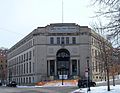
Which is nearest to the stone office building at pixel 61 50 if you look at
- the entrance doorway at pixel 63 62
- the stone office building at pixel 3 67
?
the entrance doorway at pixel 63 62

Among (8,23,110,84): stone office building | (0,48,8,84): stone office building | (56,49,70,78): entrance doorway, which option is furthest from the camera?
(0,48,8,84): stone office building

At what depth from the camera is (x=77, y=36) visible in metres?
108

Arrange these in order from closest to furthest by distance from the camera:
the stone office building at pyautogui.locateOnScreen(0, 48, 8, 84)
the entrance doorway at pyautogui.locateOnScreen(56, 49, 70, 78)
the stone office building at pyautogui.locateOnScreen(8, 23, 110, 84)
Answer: the stone office building at pyautogui.locateOnScreen(8, 23, 110, 84), the entrance doorway at pyautogui.locateOnScreen(56, 49, 70, 78), the stone office building at pyautogui.locateOnScreen(0, 48, 8, 84)

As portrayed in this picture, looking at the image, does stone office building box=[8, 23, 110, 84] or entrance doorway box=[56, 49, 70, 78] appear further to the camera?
entrance doorway box=[56, 49, 70, 78]

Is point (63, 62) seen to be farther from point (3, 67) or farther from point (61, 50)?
point (3, 67)

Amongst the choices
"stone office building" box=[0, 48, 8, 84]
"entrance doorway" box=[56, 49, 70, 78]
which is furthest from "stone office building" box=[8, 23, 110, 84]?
"stone office building" box=[0, 48, 8, 84]

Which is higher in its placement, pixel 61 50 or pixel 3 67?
pixel 61 50

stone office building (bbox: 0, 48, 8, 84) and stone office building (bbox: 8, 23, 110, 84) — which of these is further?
stone office building (bbox: 0, 48, 8, 84)

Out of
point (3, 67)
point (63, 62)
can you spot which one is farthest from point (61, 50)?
point (3, 67)

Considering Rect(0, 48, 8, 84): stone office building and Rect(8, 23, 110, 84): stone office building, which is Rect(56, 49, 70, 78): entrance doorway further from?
Rect(0, 48, 8, 84): stone office building

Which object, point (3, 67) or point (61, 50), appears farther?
point (3, 67)

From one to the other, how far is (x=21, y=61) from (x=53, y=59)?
2798cm

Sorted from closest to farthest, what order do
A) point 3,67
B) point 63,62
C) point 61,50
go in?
1. point 63,62
2. point 61,50
3. point 3,67

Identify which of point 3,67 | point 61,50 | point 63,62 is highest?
point 61,50
